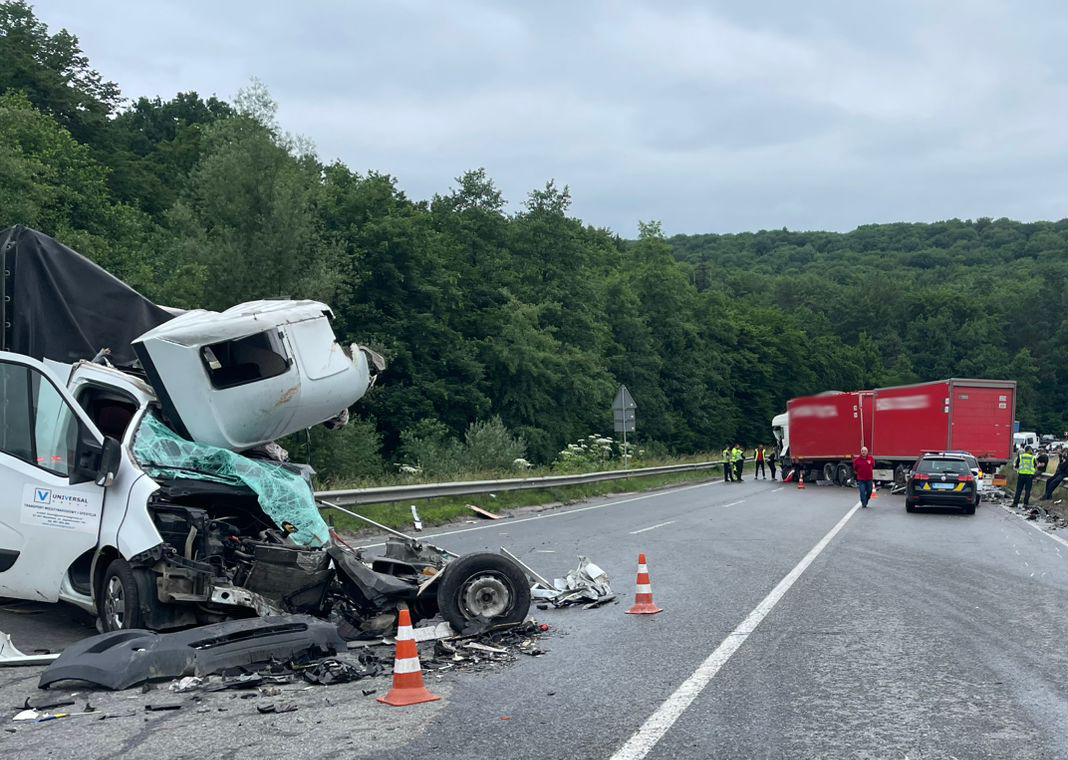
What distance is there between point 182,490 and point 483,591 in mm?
2417

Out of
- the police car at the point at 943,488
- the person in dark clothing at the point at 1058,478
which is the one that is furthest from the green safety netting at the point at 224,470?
the person in dark clothing at the point at 1058,478

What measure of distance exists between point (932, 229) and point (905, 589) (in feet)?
533

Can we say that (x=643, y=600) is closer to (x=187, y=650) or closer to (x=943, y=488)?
(x=187, y=650)

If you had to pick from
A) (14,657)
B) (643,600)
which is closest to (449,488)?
(643,600)

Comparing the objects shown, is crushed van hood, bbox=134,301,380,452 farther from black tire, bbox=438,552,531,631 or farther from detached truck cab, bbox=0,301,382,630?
black tire, bbox=438,552,531,631

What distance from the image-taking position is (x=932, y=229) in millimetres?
161500

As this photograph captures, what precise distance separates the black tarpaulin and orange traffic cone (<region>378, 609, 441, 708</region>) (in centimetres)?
454

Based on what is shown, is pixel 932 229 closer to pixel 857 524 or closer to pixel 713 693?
pixel 857 524

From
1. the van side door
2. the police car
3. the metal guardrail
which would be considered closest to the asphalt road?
the van side door

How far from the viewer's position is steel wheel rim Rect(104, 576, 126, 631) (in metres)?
7.70

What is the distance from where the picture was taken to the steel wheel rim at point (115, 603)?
303 inches

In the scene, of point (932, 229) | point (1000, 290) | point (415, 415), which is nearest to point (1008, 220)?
point (932, 229)

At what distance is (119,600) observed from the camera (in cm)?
777

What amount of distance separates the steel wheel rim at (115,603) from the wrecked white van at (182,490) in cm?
2
